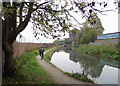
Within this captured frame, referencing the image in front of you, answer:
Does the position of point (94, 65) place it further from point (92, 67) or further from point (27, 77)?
point (27, 77)

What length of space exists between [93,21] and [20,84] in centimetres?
353

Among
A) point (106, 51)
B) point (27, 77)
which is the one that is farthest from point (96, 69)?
point (106, 51)

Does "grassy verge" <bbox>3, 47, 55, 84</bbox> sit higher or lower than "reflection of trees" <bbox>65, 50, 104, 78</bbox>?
higher

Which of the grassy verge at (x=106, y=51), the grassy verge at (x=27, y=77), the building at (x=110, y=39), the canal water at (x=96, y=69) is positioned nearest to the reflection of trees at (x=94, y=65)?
the canal water at (x=96, y=69)

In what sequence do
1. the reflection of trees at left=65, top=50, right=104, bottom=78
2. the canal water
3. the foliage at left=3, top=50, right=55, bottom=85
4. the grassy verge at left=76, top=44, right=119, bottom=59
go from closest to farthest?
the foliage at left=3, top=50, right=55, bottom=85 → the canal water → the reflection of trees at left=65, top=50, right=104, bottom=78 → the grassy verge at left=76, top=44, right=119, bottom=59

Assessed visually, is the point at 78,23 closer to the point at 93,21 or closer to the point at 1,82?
the point at 93,21

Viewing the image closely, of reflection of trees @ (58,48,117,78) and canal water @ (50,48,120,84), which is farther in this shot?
reflection of trees @ (58,48,117,78)

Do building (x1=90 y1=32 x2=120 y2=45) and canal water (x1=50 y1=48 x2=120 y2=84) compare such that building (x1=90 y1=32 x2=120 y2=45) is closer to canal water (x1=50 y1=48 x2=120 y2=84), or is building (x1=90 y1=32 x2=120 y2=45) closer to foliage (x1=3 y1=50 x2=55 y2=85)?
canal water (x1=50 y1=48 x2=120 y2=84)

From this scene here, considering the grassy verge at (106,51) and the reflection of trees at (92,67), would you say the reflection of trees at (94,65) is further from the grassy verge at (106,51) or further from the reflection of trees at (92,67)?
the grassy verge at (106,51)

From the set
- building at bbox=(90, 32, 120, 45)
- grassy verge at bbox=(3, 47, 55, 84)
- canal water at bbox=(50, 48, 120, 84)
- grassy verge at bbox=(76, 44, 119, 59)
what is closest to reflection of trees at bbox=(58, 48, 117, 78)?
canal water at bbox=(50, 48, 120, 84)

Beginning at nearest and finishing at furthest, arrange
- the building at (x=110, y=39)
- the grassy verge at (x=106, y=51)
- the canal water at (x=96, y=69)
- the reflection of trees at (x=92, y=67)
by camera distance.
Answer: the canal water at (x=96, y=69), the reflection of trees at (x=92, y=67), the grassy verge at (x=106, y=51), the building at (x=110, y=39)

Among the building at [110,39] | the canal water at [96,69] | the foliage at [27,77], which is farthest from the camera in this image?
the building at [110,39]

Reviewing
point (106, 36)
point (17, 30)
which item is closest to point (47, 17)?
point (17, 30)

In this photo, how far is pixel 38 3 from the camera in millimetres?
3775
